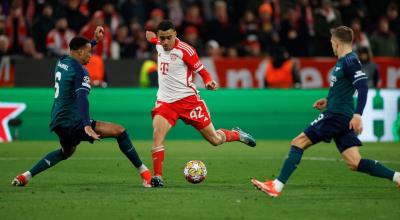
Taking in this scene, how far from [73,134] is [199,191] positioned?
1714 mm

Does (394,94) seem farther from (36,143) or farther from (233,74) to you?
(36,143)

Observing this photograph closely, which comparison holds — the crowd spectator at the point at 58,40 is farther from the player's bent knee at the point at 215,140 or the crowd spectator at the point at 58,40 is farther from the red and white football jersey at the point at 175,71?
the red and white football jersey at the point at 175,71

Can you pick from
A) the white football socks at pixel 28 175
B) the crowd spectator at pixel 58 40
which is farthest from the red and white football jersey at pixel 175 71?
the crowd spectator at pixel 58 40

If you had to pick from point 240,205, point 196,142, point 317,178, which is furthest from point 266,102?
point 240,205

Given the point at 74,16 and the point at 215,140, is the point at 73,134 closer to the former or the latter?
the point at 215,140

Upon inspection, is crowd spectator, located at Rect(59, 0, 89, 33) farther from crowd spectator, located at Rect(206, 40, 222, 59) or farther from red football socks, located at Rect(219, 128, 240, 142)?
red football socks, located at Rect(219, 128, 240, 142)

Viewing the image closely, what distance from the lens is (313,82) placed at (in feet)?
77.3

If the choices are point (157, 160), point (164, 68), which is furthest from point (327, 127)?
point (164, 68)

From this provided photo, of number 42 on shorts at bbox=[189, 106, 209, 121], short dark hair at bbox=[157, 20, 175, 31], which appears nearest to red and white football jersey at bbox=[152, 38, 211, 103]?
number 42 on shorts at bbox=[189, 106, 209, 121]

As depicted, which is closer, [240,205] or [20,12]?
[240,205]

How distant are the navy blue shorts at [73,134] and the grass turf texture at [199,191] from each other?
0.57m

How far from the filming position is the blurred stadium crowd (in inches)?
905

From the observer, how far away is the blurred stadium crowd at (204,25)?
905 inches

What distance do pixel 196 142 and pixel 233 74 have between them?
10.7 feet
